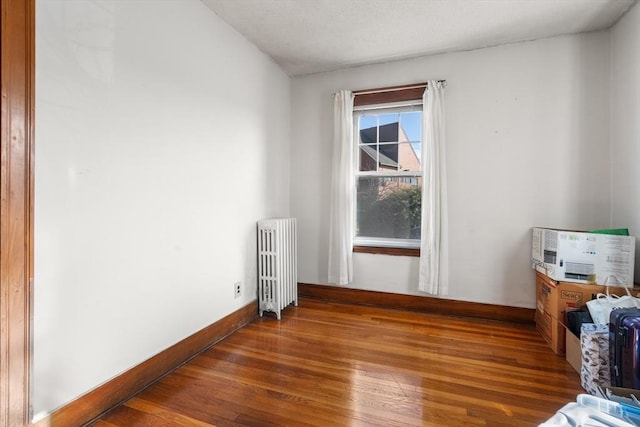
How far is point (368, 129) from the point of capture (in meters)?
3.34

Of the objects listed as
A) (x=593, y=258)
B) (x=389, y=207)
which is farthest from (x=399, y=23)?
(x=593, y=258)

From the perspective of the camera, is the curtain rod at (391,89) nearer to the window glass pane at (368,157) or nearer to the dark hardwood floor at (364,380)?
the window glass pane at (368,157)

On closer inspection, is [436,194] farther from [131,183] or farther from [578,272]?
[131,183]

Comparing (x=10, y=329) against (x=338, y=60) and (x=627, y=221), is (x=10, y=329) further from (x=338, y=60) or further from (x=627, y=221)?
(x=627, y=221)

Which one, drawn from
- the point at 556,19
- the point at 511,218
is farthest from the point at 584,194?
the point at 556,19

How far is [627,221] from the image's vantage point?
7.59ft

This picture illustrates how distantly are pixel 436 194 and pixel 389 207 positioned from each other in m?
0.54

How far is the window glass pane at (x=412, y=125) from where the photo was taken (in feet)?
10.3

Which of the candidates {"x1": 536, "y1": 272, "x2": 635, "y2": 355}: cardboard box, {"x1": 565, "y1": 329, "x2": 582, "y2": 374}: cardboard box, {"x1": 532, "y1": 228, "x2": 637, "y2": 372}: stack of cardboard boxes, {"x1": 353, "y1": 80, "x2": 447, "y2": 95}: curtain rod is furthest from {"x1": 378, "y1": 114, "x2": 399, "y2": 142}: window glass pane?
{"x1": 565, "y1": 329, "x2": 582, "y2": 374}: cardboard box

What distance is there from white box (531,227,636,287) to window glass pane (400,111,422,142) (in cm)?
152

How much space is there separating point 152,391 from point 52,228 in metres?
1.08

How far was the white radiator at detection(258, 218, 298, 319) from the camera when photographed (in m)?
2.84

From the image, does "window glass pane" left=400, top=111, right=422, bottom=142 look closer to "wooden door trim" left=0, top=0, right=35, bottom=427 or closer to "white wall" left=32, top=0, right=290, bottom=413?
"white wall" left=32, top=0, right=290, bottom=413

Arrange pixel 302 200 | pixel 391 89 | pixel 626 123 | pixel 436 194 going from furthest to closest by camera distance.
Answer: pixel 302 200 < pixel 391 89 < pixel 436 194 < pixel 626 123
